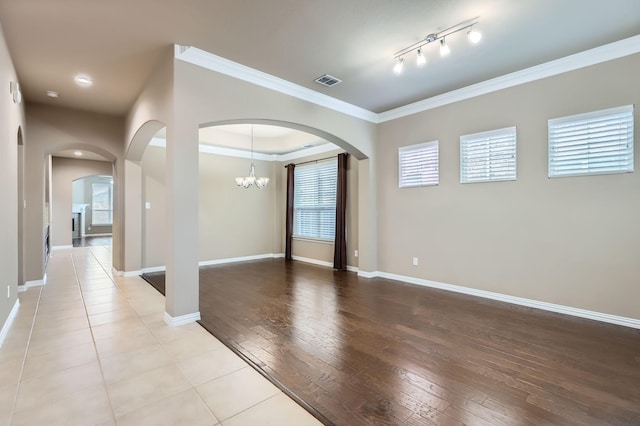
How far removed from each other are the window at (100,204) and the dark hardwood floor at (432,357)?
47.1ft

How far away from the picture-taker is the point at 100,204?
15.2 metres

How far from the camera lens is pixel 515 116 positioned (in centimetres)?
404

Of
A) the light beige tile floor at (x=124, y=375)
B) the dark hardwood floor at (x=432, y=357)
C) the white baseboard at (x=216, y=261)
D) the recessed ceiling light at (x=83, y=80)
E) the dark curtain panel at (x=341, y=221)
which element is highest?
the recessed ceiling light at (x=83, y=80)

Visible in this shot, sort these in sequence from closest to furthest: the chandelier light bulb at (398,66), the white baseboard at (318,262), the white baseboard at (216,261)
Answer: the chandelier light bulb at (398,66)
the white baseboard at (216,261)
the white baseboard at (318,262)

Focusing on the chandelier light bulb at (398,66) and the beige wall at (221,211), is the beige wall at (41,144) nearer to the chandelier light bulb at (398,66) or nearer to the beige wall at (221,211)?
the beige wall at (221,211)

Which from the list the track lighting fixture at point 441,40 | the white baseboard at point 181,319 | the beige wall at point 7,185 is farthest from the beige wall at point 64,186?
the track lighting fixture at point 441,40

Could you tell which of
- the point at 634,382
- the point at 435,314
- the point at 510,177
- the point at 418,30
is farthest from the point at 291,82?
the point at 634,382

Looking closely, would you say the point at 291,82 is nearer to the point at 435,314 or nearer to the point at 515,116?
the point at 515,116

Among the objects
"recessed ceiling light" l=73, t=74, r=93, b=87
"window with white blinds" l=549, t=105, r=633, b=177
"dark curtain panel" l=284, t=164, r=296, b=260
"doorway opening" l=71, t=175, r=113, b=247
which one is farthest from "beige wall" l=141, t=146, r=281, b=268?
"doorway opening" l=71, t=175, r=113, b=247

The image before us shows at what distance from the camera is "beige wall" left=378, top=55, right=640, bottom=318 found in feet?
10.9

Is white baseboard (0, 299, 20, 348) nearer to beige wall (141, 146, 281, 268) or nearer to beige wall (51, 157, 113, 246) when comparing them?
beige wall (141, 146, 281, 268)

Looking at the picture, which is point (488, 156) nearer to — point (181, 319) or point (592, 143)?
point (592, 143)

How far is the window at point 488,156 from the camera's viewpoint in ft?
13.4

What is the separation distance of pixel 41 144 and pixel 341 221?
5517mm
